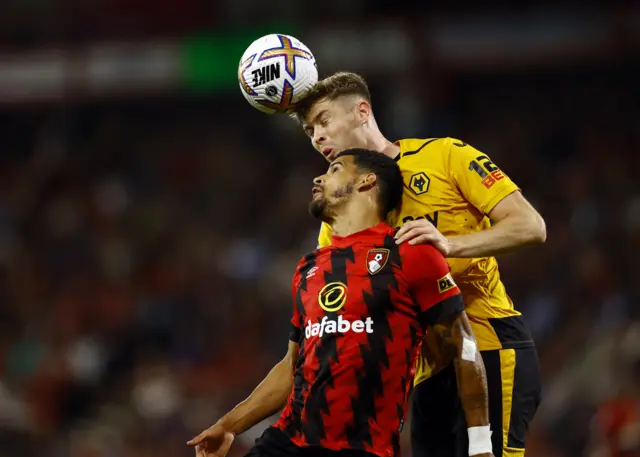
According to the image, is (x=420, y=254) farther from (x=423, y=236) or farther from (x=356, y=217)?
(x=356, y=217)

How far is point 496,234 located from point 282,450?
1.18 metres

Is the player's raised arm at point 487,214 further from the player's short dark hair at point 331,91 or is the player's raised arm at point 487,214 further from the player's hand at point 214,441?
the player's hand at point 214,441

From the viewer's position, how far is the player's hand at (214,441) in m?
4.50

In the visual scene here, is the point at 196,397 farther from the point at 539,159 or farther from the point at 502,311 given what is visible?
the point at 502,311

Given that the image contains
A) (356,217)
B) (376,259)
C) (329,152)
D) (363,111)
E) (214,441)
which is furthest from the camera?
(363,111)

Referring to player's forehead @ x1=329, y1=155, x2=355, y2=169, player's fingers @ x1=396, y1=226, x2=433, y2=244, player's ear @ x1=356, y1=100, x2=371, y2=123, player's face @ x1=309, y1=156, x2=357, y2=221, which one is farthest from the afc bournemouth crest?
player's ear @ x1=356, y1=100, x2=371, y2=123

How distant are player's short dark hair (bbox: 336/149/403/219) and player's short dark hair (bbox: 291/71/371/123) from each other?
37 cm

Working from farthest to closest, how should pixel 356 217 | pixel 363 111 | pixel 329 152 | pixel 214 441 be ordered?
pixel 363 111 < pixel 329 152 < pixel 214 441 < pixel 356 217

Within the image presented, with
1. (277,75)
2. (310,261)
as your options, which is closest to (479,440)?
(310,261)

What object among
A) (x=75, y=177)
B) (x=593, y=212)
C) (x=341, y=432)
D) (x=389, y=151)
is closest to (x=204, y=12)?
(x=75, y=177)

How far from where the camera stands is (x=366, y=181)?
14.7 ft

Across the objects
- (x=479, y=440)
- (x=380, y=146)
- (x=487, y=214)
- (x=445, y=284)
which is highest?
(x=380, y=146)

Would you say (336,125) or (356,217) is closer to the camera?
(356,217)

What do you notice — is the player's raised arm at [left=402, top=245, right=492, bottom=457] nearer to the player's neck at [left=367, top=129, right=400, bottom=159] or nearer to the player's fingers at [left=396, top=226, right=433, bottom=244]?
the player's fingers at [left=396, top=226, right=433, bottom=244]
